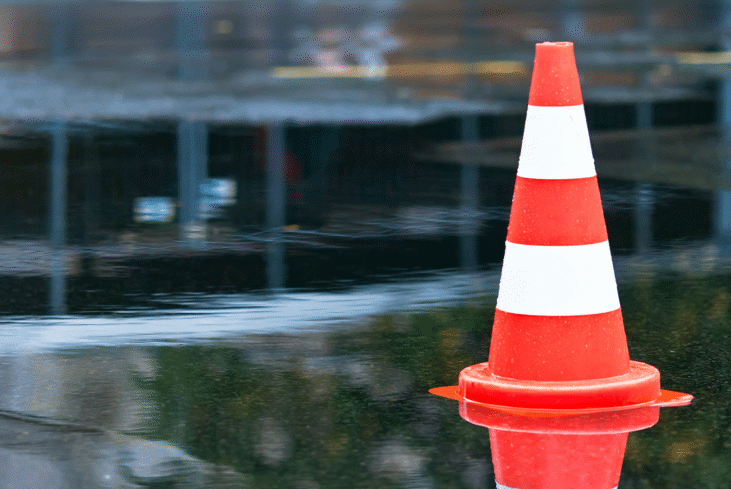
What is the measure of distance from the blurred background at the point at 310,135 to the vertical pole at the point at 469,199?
0.03 meters

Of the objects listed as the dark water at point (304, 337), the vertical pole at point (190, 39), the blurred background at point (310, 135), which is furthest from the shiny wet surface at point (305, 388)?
the vertical pole at point (190, 39)

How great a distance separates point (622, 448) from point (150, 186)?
599 centimetres

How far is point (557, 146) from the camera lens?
4.71 meters

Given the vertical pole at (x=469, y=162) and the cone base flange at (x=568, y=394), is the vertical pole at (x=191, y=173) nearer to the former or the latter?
the vertical pole at (x=469, y=162)

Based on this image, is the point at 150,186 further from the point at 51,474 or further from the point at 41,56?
the point at 41,56

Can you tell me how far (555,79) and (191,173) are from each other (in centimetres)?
553

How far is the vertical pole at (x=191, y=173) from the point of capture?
26.6 feet

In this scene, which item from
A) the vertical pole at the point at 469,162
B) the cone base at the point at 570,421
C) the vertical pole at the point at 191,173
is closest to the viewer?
the cone base at the point at 570,421

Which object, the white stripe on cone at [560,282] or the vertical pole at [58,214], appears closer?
the white stripe on cone at [560,282]

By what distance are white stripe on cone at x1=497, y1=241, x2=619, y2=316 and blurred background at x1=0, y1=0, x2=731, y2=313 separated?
1988mm

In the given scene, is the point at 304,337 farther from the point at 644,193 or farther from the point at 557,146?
the point at 644,193

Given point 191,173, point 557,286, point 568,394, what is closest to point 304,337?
point 557,286

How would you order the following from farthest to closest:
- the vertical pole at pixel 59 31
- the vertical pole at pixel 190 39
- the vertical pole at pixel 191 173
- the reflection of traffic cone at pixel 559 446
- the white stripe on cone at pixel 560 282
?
1. the vertical pole at pixel 59 31
2. the vertical pole at pixel 190 39
3. the vertical pole at pixel 191 173
4. the white stripe on cone at pixel 560 282
5. the reflection of traffic cone at pixel 559 446

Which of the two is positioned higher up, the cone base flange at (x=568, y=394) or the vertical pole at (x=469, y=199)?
the vertical pole at (x=469, y=199)
